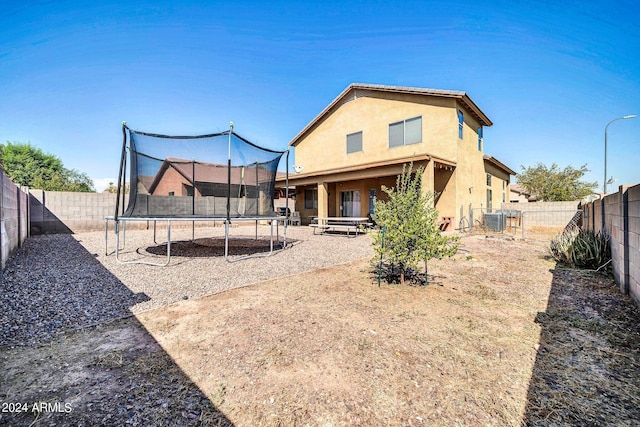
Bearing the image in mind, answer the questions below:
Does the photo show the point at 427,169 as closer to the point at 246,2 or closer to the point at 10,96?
the point at 246,2

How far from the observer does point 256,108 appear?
46.7ft

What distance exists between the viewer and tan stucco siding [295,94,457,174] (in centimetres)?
1190

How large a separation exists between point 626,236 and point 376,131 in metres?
11.6

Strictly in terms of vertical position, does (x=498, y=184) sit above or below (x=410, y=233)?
above

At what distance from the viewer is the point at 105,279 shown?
14.5ft

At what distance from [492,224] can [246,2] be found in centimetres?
1343

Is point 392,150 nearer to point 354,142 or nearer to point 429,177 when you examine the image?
point 354,142

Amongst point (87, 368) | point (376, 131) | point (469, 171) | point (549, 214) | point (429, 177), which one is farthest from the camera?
point (549, 214)

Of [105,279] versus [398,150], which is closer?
[105,279]

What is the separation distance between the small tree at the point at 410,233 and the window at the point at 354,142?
11.1m

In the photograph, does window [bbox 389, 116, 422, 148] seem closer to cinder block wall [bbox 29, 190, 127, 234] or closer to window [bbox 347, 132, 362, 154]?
window [bbox 347, 132, 362, 154]

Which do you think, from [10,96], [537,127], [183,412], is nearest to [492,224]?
[537,127]

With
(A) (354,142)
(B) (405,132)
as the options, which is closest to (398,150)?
(B) (405,132)

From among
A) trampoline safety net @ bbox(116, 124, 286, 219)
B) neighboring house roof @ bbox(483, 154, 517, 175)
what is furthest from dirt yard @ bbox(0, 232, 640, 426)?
neighboring house roof @ bbox(483, 154, 517, 175)
